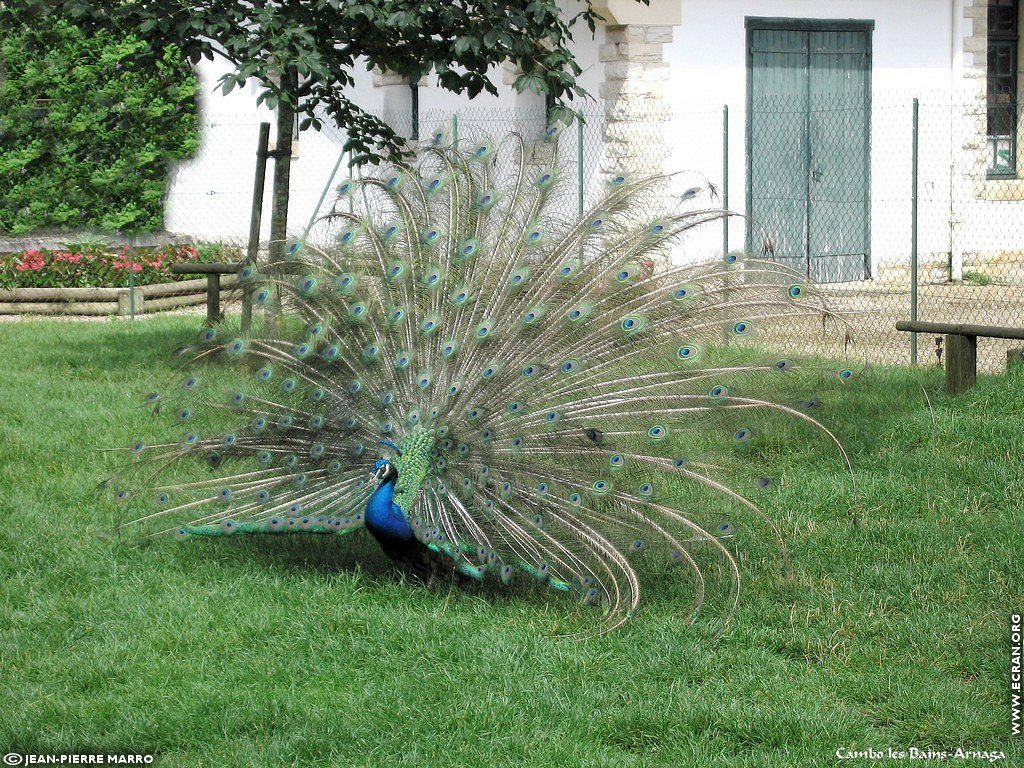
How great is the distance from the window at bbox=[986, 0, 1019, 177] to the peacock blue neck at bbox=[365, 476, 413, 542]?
45.1ft

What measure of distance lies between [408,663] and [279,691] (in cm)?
50

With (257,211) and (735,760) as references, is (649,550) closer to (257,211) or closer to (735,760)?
(735,760)

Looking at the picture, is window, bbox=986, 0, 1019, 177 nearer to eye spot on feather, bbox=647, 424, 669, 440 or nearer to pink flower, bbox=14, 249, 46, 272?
pink flower, bbox=14, 249, 46, 272

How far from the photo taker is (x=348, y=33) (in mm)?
9695

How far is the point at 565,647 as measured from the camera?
4809 millimetres

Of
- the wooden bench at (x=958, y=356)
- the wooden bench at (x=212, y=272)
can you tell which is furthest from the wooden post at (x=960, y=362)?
the wooden bench at (x=212, y=272)

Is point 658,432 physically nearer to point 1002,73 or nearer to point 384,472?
point 384,472

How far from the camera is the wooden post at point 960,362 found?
26.2 feet

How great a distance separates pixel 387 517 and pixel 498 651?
658 millimetres

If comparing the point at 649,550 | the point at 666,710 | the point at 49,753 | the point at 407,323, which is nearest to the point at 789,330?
the point at 649,550

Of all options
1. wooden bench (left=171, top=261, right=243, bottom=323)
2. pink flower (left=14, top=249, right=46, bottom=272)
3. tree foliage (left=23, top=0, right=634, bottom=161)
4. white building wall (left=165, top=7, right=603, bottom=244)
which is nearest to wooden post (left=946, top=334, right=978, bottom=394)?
tree foliage (left=23, top=0, right=634, bottom=161)

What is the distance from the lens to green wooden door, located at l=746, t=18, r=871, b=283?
14.8m

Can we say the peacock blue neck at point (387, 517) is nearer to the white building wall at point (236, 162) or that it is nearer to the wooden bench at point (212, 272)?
the wooden bench at point (212, 272)

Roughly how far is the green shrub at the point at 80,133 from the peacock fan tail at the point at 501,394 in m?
11.9
